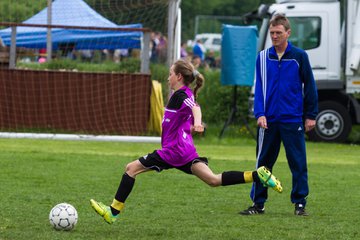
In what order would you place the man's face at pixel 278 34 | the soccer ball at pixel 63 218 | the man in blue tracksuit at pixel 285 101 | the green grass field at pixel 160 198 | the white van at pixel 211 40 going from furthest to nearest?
1. the white van at pixel 211 40
2. the man in blue tracksuit at pixel 285 101
3. the man's face at pixel 278 34
4. the green grass field at pixel 160 198
5. the soccer ball at pixel 63 218

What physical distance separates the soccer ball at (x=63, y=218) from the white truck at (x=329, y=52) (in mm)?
13077

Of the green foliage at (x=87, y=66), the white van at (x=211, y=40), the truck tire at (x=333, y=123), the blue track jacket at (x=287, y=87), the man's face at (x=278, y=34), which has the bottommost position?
the white van at (x=211, y=40)

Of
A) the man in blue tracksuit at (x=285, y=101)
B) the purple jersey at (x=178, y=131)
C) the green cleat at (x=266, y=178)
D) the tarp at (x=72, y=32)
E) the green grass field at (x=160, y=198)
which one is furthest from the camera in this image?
the tarp at (x=72, y=32)

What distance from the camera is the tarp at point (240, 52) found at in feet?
65.9

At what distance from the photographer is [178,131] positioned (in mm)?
8477

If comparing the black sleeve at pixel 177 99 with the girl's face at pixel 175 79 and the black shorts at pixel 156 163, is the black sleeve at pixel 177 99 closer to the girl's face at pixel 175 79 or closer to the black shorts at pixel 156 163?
the girl's face at pixel 175 79

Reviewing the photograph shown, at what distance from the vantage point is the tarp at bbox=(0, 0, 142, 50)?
66.4 feet

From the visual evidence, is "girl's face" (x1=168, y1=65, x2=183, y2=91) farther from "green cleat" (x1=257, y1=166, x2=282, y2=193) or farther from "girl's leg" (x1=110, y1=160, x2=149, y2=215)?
"green cleat" (x1=257, y1=166, x2=282, y2=193)

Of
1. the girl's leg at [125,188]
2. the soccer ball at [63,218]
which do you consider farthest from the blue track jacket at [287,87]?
the soccer ball at [63,218]

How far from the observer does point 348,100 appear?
20.8m

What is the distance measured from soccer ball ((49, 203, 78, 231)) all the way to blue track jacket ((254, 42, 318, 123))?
2256 millimetres

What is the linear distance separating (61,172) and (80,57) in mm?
8074

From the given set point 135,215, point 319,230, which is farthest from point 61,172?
point 319,230

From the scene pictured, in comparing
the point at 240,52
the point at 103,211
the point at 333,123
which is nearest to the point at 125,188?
the point at 103,211
